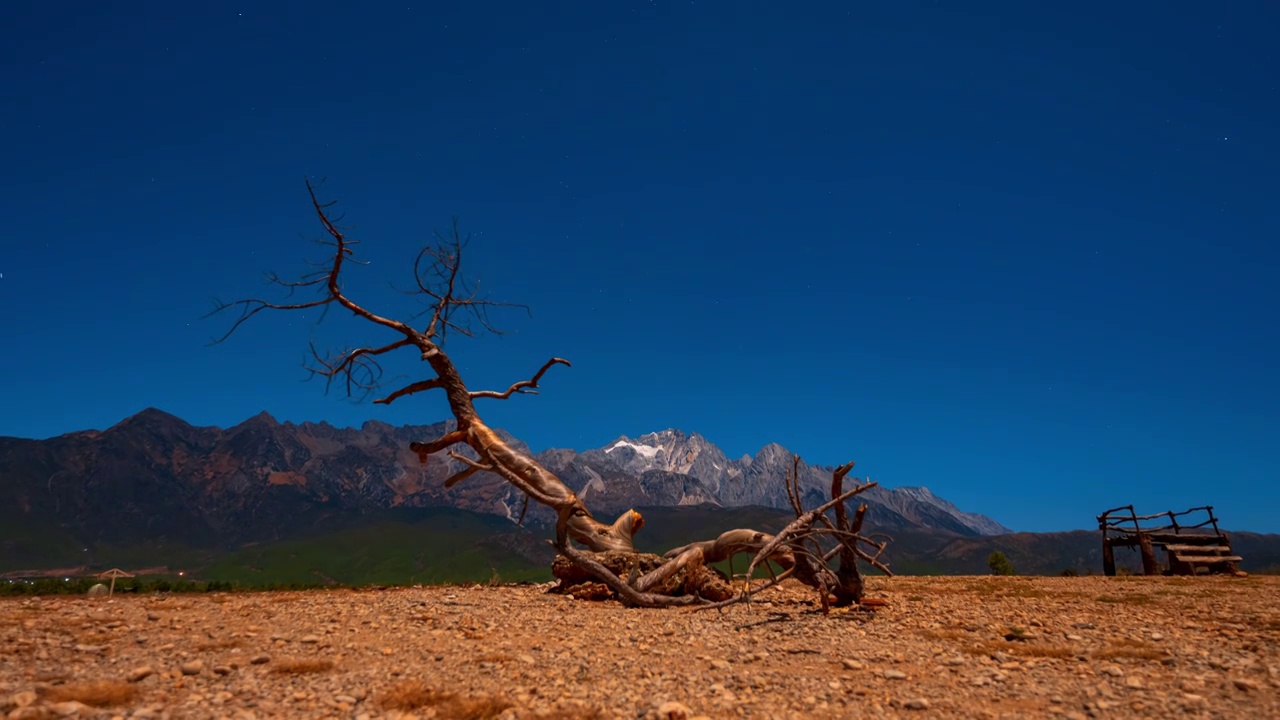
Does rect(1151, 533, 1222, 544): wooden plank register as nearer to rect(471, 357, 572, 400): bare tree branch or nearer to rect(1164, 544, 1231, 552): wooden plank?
rect(1164, 544, 1231, 552): wooden plank

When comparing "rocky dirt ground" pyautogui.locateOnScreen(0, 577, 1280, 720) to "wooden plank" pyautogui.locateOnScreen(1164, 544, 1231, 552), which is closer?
"rocky dirt ground" pyautogui.locateOnScreen(0, 577, 1280, 720)

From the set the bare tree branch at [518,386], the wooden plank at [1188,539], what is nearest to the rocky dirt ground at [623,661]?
the bare tree branch at [518,386]

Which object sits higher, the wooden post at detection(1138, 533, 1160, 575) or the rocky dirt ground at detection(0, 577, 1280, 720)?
the wooden post at detection(1138, 533, 1160, 575)

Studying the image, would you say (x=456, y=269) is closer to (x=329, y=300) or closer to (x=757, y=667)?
(x=329, y=300)

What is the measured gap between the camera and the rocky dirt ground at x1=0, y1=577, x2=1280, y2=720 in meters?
6.57

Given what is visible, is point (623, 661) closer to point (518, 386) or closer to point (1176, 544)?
point (518, 386)

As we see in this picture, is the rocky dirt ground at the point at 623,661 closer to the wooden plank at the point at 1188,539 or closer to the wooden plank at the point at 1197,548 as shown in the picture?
the wooden plank at the point at 1197,548

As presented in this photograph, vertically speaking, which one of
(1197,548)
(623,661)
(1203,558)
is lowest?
(623,661)

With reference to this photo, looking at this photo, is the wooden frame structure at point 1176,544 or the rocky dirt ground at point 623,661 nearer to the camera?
the rocky dirt ground at point 623,661

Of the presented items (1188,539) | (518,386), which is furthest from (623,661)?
(1188,539)

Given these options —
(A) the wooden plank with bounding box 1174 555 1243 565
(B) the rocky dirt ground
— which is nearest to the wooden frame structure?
(A) the wooden plank with bounding box 1174 555 1243 565

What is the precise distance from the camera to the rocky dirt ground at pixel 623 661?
259 inches

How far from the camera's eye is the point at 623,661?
8.85 m

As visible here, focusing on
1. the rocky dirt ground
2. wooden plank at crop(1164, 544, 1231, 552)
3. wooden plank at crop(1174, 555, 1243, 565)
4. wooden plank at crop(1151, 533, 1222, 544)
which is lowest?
the rocky dirt ground
